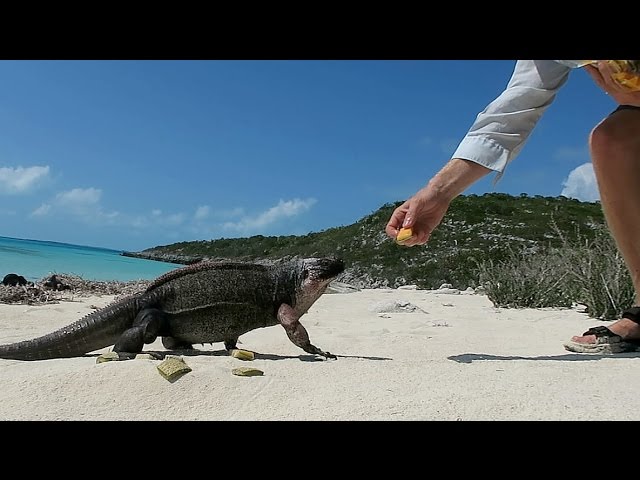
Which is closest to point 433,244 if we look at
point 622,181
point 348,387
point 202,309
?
point 622,181

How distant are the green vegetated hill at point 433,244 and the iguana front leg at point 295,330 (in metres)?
11.7

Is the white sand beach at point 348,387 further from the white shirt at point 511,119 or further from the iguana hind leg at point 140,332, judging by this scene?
the white shirt at point 511,119

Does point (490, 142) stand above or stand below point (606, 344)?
above

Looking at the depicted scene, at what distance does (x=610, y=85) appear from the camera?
10.7 feet

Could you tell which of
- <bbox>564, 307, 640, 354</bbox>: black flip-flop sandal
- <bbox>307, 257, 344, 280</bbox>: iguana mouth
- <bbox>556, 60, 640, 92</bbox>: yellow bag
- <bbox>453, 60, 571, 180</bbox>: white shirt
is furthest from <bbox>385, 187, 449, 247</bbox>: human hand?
<bbox>564, 307, 640, 354</bbox>: black flip-flop sandal

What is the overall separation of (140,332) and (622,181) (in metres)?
3.22

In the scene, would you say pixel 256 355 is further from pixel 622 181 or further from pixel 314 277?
pixel 622 181

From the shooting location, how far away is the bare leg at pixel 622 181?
3691 millimetres

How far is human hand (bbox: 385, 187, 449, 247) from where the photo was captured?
3.21 metres

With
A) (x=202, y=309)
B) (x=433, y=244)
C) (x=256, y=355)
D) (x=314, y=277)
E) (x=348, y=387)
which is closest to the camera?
(x=348, y=387)

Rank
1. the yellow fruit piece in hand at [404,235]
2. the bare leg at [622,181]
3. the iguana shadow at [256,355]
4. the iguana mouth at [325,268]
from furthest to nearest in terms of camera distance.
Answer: the iguana mouth at [325,268] → the bare leg at [622,181] → the iguana shadow at [256,355] → the yellow fruit piece in hand at [404,235]

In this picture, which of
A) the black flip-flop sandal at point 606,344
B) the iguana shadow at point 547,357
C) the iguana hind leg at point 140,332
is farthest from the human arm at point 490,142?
the iguana hind leg at point 140,332
